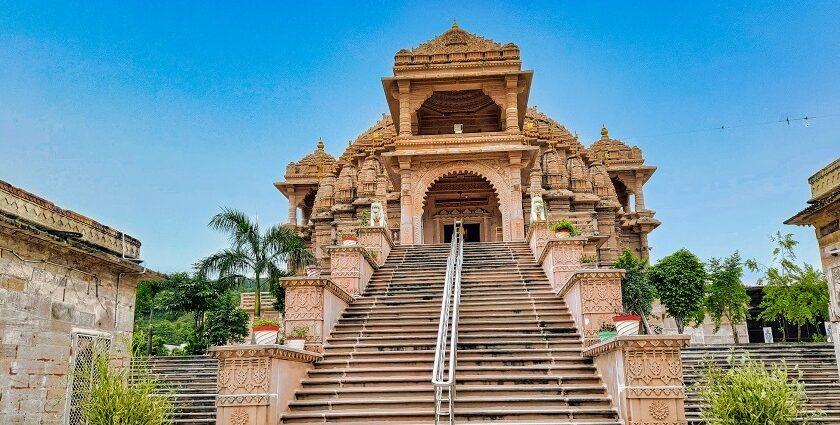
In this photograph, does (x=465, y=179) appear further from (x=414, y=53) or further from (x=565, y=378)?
Result: (x=565, y=378)

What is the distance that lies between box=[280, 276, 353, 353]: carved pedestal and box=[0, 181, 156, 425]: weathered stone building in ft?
9.59

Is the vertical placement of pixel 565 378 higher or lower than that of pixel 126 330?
lower

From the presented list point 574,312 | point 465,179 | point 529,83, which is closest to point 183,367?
point 574,312

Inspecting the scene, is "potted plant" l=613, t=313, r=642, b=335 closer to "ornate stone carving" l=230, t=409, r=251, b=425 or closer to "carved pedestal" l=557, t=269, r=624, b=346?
"carved pedestal" l=557, t=269, r=624, b=346

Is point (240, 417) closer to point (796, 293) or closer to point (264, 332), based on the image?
point (264, 332)

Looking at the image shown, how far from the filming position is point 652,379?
314 inches

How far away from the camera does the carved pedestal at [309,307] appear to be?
11.1 m

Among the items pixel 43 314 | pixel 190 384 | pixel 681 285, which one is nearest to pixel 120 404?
pixel 43 314

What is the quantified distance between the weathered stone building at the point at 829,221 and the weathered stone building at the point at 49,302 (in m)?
11.4

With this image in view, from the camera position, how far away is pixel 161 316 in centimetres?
4756

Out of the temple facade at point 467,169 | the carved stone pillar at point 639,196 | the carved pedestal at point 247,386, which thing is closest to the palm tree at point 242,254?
the temple facade at point 467,169

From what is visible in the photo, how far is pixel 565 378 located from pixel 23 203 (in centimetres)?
869

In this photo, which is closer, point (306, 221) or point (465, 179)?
point (465, 179)

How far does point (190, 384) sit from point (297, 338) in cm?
506
